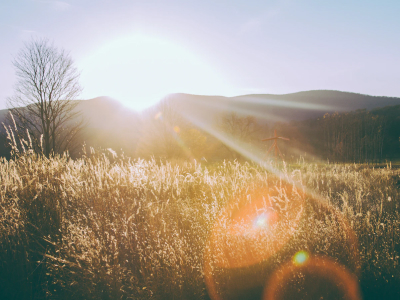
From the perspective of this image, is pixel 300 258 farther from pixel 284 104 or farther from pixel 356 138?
pixel 284 104

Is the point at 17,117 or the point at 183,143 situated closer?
the point at 17,117

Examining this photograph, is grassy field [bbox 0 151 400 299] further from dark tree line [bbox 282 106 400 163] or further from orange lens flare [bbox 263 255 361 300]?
dark tree line [bbox 282 106 400 163]

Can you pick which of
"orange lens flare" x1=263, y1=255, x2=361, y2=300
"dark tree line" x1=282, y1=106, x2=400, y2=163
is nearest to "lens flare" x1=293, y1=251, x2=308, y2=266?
"orange lens flare" x1=263, y1=255, x2=361, y2=300

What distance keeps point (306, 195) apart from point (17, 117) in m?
15.2

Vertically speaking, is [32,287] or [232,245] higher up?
[232,245]

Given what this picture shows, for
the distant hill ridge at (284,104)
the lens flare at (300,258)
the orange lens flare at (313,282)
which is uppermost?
the distant hill ridge at (284,104)

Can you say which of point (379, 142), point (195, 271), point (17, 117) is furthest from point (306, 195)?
point (379, 142)

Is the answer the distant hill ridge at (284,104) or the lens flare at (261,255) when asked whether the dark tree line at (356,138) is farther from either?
the distant hill ridge at (284,104)

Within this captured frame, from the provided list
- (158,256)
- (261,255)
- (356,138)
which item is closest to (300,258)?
(261,255)

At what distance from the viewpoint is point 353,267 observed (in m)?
2.64

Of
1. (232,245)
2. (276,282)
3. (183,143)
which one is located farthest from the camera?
(183,143)

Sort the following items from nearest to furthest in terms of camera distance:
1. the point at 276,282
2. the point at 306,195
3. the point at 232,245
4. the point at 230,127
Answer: the point at 276,282 < the point at 232,245 < the point at 306,195 < the point at 230,127

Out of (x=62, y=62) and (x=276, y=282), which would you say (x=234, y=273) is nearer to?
(x=276, y=282)

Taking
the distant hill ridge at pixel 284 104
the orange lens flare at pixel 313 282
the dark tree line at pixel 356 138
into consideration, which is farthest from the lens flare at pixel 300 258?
the distant hill ridge at pixel 284 104
